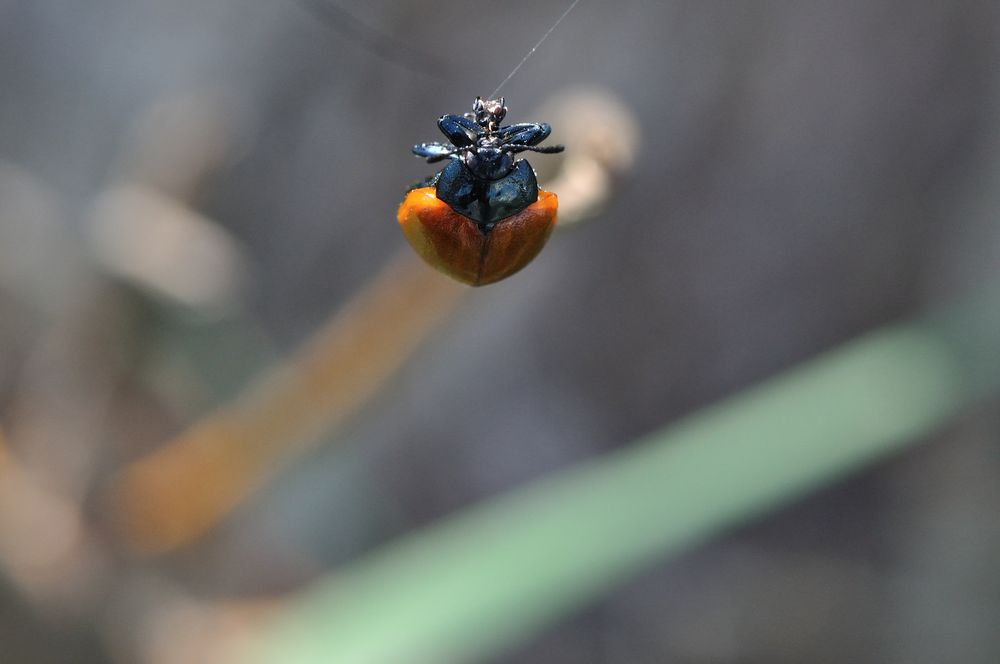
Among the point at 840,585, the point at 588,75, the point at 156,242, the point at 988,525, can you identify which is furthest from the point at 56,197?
the point at 988,525

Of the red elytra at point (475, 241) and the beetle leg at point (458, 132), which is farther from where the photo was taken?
the beetle leg at point (458, 132)

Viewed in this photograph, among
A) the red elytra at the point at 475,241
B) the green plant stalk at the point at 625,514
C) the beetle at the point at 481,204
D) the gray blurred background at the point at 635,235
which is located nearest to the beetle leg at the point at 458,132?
the beetle at the point at 481,204

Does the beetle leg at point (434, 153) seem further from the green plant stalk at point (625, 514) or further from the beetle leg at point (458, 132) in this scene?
the green plant stalk at point (625, 514)

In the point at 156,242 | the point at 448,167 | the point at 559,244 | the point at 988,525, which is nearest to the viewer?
the point at 448,167

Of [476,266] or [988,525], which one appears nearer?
[476,266]

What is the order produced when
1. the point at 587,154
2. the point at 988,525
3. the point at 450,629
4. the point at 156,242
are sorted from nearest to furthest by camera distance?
the point at 587,154
the point at 450,629
the point at 156,242
the point at 988,525

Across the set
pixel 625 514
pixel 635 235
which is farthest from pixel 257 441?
pixel 635 235

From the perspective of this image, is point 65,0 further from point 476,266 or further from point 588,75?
point 476,266
